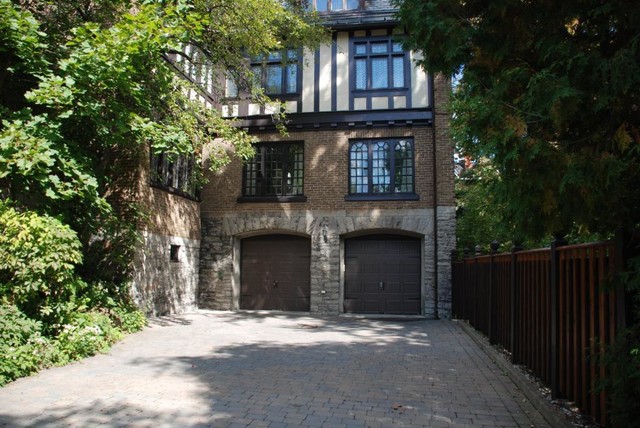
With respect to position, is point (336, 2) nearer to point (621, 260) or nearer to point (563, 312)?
point (563, 312)

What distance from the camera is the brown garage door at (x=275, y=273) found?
14.1 m

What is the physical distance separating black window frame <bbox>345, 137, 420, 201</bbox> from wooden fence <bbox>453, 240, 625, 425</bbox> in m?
5.97

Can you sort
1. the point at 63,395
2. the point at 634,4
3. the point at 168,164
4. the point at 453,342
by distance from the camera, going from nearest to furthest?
the point at 634,4
the point at 63,395
the point at 453,342
the point at 168,164

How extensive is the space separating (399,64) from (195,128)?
6.65m

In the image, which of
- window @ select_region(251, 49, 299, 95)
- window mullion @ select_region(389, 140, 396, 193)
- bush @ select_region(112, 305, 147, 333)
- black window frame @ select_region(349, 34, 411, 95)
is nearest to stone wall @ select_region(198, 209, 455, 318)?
window mullion @ select_region(389, 140, 396, 193)

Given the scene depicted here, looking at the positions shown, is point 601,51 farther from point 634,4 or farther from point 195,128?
point 195,128

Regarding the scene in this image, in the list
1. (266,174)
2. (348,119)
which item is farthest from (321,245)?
(348,119)

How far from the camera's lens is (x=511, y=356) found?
644 centimetres

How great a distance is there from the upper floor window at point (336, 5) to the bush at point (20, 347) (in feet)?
39.5

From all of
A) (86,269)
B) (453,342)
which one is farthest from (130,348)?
(453,342)

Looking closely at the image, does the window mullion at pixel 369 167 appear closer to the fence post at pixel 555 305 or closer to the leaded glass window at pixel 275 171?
the leaded glass window at pixel 275 171

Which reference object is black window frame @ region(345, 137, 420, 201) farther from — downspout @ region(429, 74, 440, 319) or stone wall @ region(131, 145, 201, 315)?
stone wall @ region(131, 145, 201, 315)

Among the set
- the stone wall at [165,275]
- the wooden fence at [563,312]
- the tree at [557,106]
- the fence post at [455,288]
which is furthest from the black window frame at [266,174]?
the tree at [557,106]

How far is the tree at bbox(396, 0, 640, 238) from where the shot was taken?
299 centimetres
